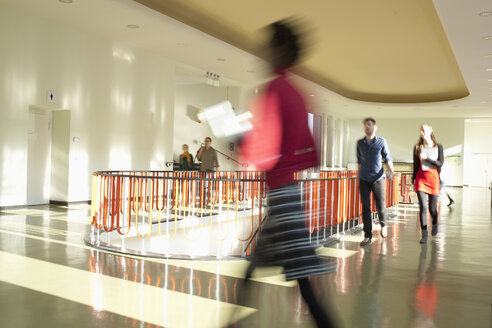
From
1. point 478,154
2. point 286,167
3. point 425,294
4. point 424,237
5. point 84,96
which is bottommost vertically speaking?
point 425,294

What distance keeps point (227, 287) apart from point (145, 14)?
22.2 ft

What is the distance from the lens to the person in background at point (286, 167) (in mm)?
2088

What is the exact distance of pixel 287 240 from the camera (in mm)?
2133

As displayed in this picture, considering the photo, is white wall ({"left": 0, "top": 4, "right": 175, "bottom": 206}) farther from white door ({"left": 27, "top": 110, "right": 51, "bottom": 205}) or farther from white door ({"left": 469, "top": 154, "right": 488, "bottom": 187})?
white door ({"left": 469, "top": 154, "right": 488, "bottom": 187})

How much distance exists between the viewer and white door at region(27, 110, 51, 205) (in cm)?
1050

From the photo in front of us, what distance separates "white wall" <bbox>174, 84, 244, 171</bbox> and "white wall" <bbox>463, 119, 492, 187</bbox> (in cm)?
1846

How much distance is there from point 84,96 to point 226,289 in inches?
342

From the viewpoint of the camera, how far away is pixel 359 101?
21.9m

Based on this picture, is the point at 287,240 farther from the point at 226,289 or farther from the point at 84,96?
the point at 84,96

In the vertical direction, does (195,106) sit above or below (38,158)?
above

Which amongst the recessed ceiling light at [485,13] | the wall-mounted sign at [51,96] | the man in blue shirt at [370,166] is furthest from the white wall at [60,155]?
the recessed ceiling light at [485,13]

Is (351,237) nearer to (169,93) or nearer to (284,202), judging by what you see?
(284,202)

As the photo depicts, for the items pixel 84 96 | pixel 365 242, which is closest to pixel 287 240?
pixel 365 242

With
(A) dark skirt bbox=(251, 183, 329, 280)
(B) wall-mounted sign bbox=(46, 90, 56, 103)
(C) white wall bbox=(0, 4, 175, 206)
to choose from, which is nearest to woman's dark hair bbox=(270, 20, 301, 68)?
(A) dark skirt bbox=(251, 183, 329, 280)
